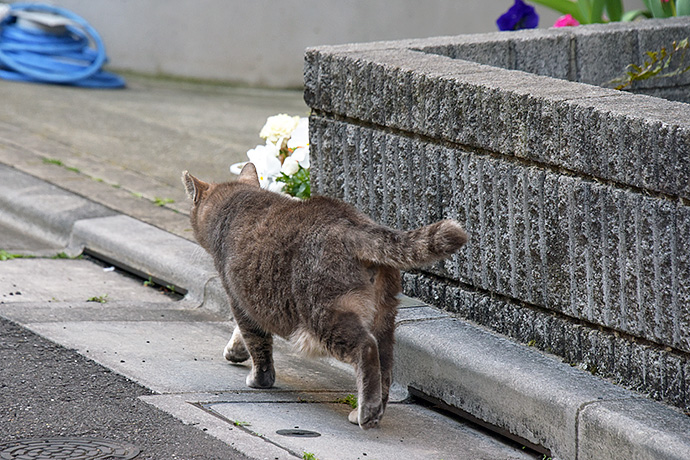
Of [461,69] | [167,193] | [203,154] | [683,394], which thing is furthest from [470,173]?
[203,154]

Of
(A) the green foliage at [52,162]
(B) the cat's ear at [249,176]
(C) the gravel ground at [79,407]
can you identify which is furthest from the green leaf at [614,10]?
(C) the gravel ground at [79,407]

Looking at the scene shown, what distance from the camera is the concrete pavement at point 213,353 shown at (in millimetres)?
3469

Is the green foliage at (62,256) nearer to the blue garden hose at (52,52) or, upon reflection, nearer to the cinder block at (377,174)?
the cinder block at (377,174)

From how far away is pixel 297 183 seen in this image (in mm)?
5406

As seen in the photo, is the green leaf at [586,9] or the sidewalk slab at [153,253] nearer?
the sidewalk slab at [153,253]

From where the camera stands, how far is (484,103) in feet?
13.0

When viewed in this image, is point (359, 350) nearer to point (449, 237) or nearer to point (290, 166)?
point (449, 237)

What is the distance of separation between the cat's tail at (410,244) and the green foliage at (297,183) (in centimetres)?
179

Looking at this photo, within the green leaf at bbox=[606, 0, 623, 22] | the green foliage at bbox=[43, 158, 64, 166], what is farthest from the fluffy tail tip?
the green foliage at bbox=[43, 158, 64, 166]

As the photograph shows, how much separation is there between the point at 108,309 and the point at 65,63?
5.89 m

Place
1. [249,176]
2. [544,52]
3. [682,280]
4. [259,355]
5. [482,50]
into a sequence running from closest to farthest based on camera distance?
1. [682,280]
2. [259,355]
3. [249,176]
4. [482,50]
5. [544,52]

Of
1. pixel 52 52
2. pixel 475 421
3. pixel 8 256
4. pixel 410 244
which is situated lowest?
pixel 475 421

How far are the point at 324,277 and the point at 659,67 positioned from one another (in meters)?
2.57

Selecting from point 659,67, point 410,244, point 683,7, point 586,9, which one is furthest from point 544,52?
point 410,244
